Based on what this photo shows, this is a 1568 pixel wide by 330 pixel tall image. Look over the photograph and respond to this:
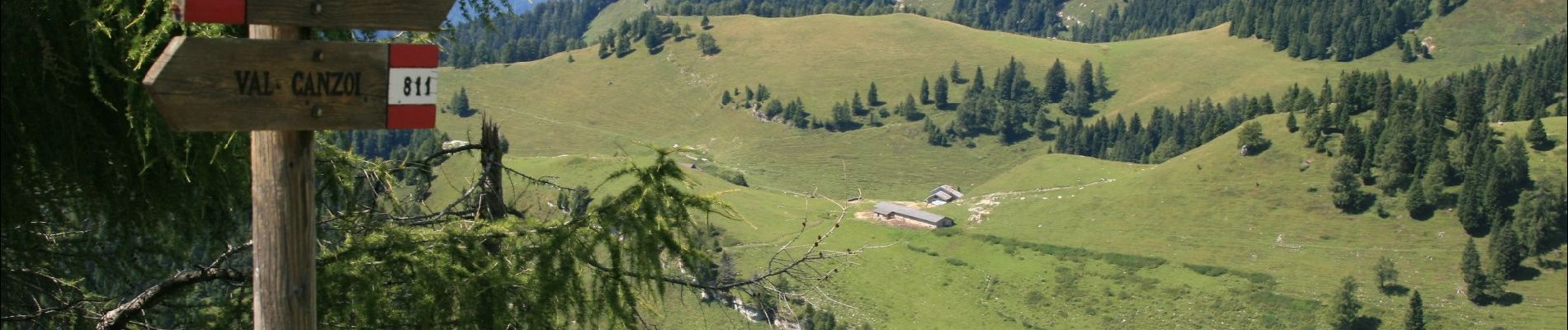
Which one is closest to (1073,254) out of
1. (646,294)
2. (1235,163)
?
(1235,163)

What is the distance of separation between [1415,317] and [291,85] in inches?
4932

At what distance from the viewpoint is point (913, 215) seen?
505ft

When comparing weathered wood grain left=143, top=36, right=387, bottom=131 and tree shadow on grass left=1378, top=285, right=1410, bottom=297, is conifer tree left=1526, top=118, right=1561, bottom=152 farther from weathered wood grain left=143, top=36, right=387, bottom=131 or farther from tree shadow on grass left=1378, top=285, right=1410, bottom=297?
weathered wood grain left=143, top=36, right=387, bottom=131

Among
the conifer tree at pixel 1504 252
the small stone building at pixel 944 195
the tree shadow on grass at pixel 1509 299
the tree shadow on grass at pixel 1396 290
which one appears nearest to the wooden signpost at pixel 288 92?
the tree shadow on grass at pixel 1396 290

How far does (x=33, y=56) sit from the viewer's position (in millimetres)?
6707

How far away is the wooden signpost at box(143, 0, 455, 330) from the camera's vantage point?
17.3 ft

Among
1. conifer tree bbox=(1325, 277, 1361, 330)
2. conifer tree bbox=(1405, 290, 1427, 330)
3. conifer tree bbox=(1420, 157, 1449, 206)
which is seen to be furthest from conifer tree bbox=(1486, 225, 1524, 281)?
conifer tree bbox=(1325, 277, 1361, 330)

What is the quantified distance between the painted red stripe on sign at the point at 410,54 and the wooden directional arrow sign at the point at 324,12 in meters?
0.21

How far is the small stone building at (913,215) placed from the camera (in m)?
153

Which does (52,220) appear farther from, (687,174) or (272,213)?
(687,174)

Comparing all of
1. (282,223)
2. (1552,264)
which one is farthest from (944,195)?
(282,223)

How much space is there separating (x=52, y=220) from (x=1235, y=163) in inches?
6274

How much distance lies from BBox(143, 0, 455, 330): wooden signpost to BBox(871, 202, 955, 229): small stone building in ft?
485

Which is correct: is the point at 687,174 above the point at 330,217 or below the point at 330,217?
above
